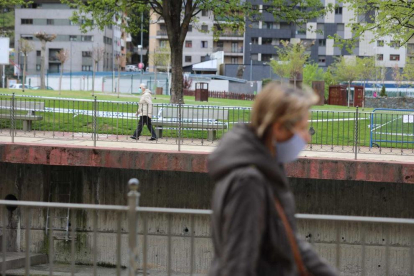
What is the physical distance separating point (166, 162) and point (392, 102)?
47730mm

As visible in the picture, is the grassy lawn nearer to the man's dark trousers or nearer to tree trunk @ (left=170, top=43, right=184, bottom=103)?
the man's dark trousers

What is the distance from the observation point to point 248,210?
11.4 ft

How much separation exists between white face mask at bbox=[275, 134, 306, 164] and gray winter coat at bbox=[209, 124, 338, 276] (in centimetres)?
10

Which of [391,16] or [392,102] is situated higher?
[391,16]

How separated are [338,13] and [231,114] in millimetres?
83467

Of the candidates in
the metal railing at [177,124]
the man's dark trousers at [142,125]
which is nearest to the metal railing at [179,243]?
the metal railing at [177,124]

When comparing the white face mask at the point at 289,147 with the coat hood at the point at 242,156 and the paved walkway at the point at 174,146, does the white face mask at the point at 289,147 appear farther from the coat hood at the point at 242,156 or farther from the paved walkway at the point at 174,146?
the paved walkway at the point at 174,146

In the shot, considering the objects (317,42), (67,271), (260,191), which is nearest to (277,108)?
(260,191)

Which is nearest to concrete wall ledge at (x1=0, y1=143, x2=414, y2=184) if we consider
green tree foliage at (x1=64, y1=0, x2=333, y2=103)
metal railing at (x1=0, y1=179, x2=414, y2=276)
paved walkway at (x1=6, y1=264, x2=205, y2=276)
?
metal railing at (x1=0, y1=179, x2=414, y2=276)

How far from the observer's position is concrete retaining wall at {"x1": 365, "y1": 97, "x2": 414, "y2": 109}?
59.4 m

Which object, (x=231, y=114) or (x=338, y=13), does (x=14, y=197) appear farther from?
(x=338, y=13)

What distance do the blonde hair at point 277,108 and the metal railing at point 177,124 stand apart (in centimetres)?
1436

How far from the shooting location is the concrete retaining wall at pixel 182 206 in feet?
52.6

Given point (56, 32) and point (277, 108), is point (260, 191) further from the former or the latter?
point (56, 32)
